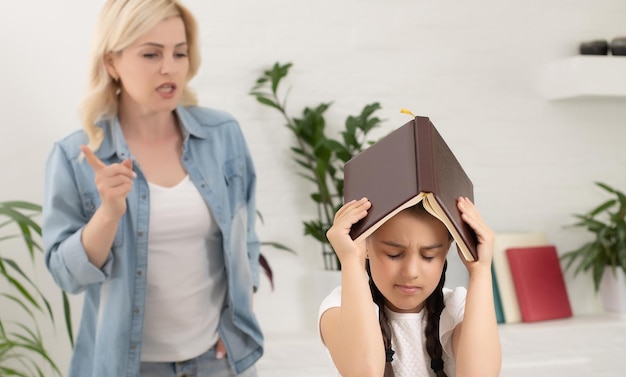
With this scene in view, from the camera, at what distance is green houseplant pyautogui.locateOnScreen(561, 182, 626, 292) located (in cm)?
321

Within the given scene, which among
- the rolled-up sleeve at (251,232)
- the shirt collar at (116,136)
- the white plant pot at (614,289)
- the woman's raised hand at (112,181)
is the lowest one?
the white plant pot at (614,289)

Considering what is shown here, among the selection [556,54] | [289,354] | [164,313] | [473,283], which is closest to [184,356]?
[164,313]

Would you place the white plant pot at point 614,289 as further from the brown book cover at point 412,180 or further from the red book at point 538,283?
the brown book cover at point 412,180

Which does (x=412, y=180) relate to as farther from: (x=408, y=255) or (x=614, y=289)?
(x=614, y=289)

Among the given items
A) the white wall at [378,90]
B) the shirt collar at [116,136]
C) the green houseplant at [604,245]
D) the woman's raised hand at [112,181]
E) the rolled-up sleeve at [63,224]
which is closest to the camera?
the woman's raised hand at [112,181]

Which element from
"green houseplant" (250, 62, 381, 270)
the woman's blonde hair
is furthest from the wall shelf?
the woman's blonde hair

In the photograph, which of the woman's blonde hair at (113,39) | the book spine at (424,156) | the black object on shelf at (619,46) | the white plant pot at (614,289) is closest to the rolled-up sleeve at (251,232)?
the woman's blonde hair at (113,39)

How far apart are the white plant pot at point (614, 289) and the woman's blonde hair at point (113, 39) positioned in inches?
84.3

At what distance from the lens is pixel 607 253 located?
330cm

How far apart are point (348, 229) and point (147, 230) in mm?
843

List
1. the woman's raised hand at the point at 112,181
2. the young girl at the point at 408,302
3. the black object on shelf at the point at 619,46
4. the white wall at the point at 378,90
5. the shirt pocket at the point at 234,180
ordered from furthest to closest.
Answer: the black object on shelf at the point at 619,46
the white wall at the point at 378,90
the shirt pocket at the point at 234,180
the woman's raised hand at the point at 112,181
the young girl at the point at 408,302

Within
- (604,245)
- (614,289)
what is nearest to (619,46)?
(604,245)

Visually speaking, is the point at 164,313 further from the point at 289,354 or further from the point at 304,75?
the point at 304,75

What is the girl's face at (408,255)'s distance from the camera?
1.19 m
